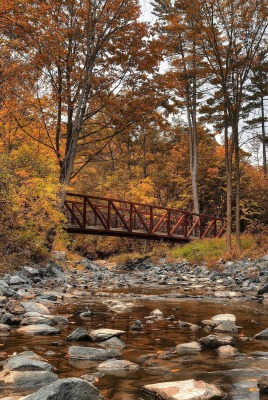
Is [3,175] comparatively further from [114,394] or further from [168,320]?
[114,394]

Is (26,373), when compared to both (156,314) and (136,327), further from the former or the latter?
(156,314)

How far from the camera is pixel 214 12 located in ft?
42.6

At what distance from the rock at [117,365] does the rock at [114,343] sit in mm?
611

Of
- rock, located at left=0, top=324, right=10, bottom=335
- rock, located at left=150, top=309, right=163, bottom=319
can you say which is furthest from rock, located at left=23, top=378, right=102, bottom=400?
rock, located at left=150, top=309, right=163, bottom=319

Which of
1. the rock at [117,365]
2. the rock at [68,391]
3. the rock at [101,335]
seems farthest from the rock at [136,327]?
the rock at [68,391]

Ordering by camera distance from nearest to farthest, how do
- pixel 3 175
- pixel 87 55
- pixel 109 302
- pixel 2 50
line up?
pixel 109 302
pixel 3 175
pixel 87 55
pixel 2 50

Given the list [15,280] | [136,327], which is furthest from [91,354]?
[15,280]

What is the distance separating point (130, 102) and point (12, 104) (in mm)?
4345

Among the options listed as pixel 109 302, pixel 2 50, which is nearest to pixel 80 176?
pixel 2 50

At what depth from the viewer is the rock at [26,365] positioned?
2.73 metres

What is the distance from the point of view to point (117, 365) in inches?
117

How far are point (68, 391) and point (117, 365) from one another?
103 cm

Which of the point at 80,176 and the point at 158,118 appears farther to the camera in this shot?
the point at 80,176

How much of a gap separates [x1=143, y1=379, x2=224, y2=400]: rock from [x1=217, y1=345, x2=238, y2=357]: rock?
3.34 feet
